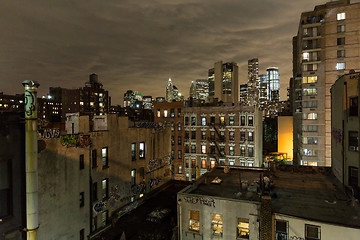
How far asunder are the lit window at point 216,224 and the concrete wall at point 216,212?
0.25 meters

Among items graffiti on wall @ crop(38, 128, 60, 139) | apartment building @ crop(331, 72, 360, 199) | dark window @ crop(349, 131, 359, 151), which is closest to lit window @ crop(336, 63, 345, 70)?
apartment building @ crop(331, 72, 360, 199)

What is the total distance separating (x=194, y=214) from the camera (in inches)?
750

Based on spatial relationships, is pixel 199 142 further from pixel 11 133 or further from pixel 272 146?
pixel 272 146

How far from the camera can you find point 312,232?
15.2m

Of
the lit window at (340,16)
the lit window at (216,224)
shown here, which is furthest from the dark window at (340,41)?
the lit window at (216,224)

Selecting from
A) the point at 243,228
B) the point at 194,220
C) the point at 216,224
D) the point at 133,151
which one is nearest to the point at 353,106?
the point at 243,228

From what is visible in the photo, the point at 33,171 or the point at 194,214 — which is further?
the point at 194,214

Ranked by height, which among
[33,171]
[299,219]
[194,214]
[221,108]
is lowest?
[194,214]

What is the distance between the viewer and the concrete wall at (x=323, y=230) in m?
14.1

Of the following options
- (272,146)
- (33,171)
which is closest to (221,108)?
(33,171)

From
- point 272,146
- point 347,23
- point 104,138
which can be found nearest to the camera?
point 104,138

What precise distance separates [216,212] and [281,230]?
487 cm

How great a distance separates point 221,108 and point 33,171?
48229 millimetres

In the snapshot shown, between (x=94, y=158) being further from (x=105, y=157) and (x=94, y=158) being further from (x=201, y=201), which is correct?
(x=201, y=201)
